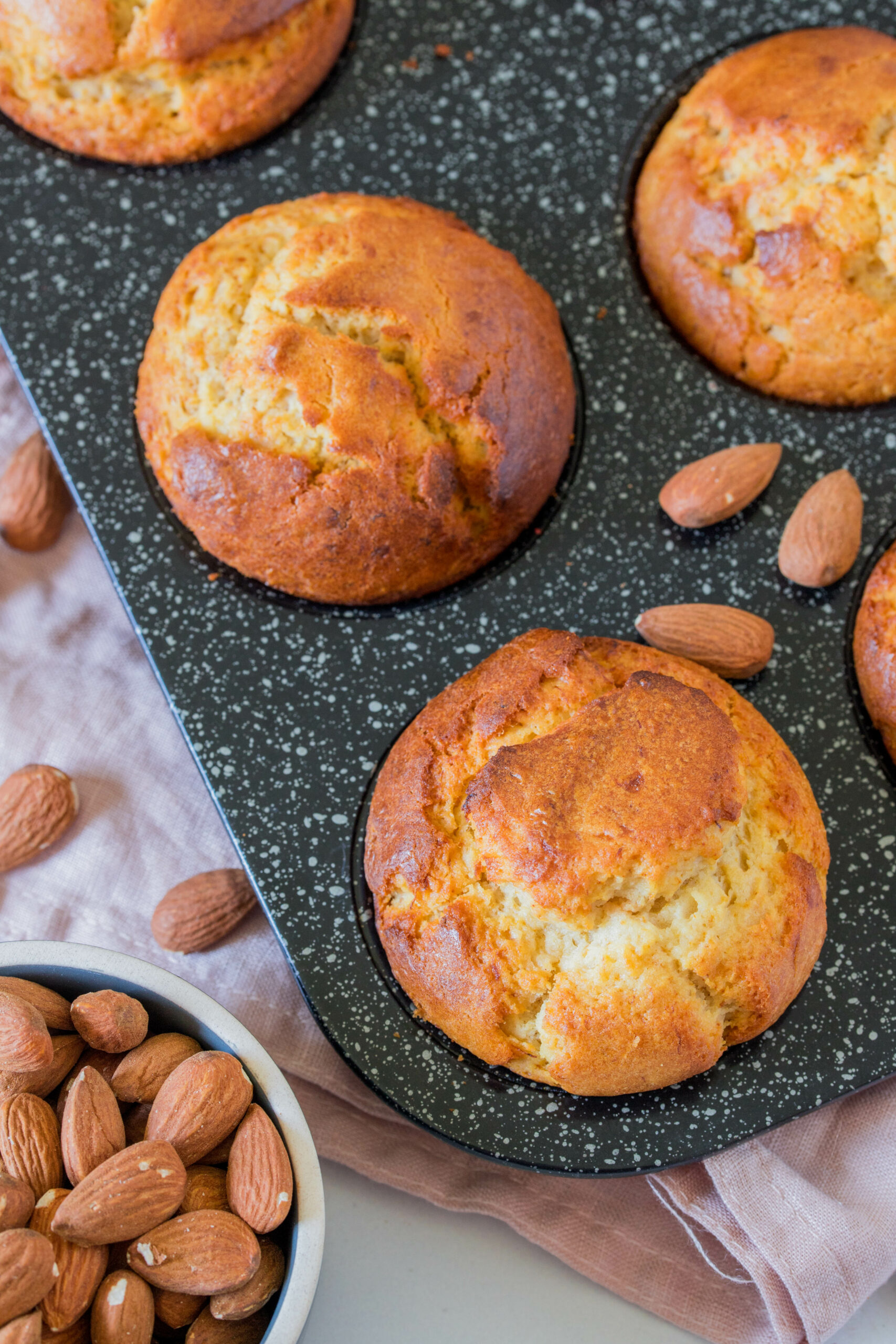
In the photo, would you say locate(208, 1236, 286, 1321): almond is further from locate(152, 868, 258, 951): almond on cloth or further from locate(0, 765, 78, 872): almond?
locate(0, 765, 78, 872): almond

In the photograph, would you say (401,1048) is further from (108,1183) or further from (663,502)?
(663,502)

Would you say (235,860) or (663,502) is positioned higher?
(663,502)

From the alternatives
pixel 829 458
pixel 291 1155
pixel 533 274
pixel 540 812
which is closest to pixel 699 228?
pixel 533 274

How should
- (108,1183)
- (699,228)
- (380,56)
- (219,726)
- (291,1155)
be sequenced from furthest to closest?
(380,56) → (699,228) → (219,726) → (291,1155) → (108,1183)

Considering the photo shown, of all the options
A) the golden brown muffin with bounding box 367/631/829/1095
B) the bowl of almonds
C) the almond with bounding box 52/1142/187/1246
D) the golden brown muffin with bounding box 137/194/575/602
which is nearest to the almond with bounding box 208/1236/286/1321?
the bowl of almonds

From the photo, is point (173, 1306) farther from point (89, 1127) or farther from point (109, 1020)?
point (109, 1020)

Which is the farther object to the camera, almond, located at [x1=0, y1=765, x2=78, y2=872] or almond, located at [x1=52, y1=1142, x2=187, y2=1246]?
almond, located at [x1=0, y1=765, x2=78, y2=872]
